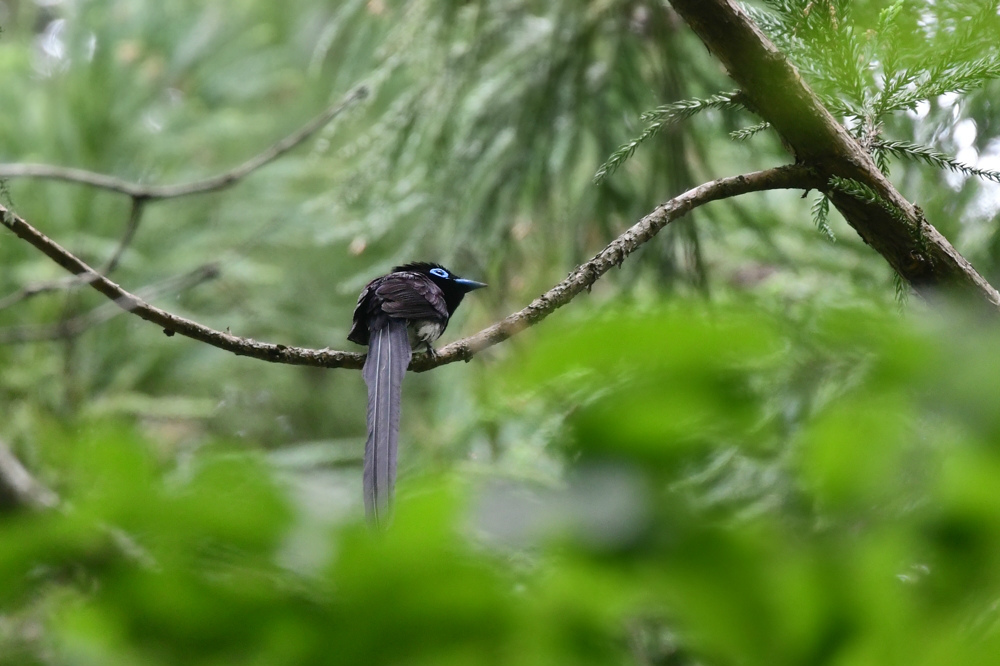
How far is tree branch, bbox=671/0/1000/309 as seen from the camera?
6.16 ft

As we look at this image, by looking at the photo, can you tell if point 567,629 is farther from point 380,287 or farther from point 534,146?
point 534,146

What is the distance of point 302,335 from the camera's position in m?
6.65

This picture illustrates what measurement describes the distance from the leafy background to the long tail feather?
295 millimetres

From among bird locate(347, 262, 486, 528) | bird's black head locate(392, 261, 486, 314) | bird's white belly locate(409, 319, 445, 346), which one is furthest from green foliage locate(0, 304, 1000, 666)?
bird's black head locate(392, 261, 486, 314)

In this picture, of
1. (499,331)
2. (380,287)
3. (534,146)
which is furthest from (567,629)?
(534,146)

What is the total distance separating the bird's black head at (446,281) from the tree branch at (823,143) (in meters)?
1.98

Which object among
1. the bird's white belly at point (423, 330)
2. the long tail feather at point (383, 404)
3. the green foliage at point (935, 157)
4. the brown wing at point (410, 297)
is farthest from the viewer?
the bird's white belly at point (423, 330)

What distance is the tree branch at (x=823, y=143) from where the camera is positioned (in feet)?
6.16

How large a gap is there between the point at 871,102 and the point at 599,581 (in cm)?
174

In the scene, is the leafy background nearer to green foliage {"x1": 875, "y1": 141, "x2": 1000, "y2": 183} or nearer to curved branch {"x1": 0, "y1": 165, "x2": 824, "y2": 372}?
green foliage {"x1": 875, "y1": 141, "x2": 1000, "y2": 183}

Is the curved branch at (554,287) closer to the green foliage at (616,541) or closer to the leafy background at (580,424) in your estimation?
the leafy background at (580,424)

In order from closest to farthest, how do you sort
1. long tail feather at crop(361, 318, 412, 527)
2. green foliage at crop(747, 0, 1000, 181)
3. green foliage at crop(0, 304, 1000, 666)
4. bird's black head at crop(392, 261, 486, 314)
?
green foliage at crop(0, 304, 1000, 666)
green foliage at crop(747, 0, 1000, 181)
long tail feather at crop(361, 318, 412, 527)
bird's black head at crop(392, 261, 486, 314)

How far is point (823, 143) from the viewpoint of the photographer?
1.91 meters

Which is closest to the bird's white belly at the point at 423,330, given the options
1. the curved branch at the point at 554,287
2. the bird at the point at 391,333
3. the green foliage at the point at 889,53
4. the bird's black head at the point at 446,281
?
the bird at the point at 391,333
